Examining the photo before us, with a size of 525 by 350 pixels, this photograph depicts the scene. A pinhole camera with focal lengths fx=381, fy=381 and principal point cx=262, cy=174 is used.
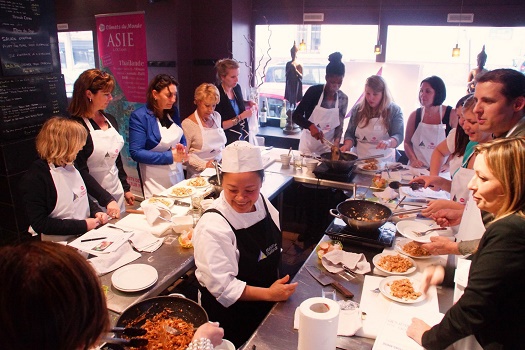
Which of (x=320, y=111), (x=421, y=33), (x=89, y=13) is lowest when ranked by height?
(x=320, y=111)

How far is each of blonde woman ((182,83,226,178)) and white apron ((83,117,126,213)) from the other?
81 cm

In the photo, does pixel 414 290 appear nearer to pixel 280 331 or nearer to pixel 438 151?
pixel 280 331

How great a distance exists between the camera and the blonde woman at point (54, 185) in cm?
255

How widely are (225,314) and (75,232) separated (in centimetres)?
125

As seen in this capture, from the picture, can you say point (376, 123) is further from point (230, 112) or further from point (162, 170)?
point (162, 170)

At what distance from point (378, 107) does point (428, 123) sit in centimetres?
62

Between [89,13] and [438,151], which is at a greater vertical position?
[89,13]

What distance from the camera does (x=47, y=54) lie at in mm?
4352

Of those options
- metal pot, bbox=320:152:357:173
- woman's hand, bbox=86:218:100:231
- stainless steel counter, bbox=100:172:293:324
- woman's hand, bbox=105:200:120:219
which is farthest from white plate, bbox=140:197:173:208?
metal pot, bbox=320:152:357:173

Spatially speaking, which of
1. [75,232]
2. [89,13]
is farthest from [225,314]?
[89,13]

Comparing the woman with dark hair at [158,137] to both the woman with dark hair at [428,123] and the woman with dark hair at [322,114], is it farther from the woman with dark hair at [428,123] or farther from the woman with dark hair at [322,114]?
the woman with dark hair at [428,123]

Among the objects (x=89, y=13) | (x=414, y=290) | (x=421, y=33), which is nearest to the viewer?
(x=414, y=290)

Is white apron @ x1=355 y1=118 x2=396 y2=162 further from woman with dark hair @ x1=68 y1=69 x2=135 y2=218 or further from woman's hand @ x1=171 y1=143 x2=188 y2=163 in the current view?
woman with dark hair @ x1=68 y1=69 x2=135 y2=218

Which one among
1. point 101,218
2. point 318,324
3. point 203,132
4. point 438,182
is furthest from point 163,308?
point 203,132
